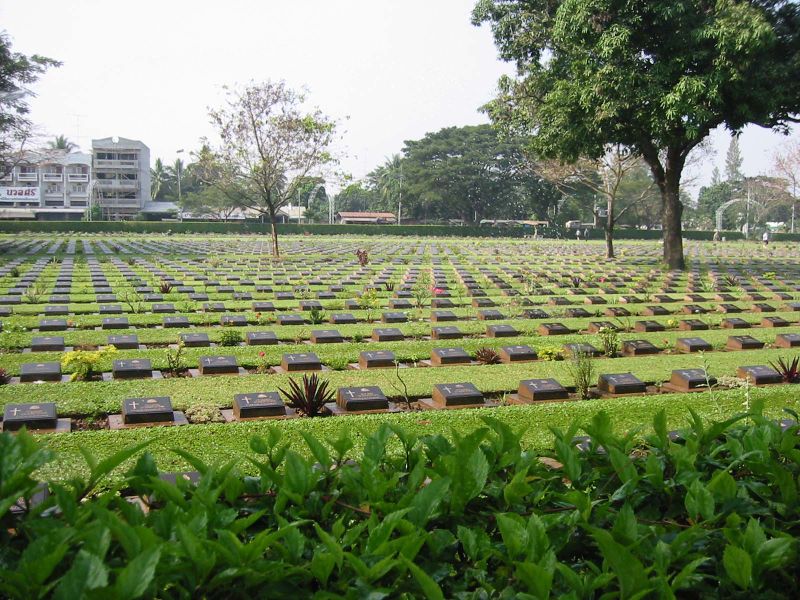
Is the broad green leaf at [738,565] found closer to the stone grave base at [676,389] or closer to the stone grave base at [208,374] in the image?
the stone grave base at [676,389]

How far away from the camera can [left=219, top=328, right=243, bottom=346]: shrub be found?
958 centimetres

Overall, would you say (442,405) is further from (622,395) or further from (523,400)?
(622,395)

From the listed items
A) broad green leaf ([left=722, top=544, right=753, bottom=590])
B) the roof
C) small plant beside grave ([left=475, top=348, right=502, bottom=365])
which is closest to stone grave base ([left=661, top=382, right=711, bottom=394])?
small plant beside grave ([left=475, top=348, right=502, bottom=365])

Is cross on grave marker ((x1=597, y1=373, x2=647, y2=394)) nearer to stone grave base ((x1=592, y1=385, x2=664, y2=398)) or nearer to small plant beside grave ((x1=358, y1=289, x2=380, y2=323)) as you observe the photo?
→ stone grave base ((x1=592, y1=385, x2=664, y2=398))

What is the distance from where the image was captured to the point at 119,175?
6994 cm

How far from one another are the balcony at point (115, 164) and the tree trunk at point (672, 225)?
60131 millimetres

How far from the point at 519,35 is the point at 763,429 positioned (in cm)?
1866

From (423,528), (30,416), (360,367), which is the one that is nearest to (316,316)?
(360,367)

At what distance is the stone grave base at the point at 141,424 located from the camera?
5824 millimetres

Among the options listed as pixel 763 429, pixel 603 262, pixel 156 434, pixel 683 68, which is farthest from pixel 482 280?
pixel 763 429

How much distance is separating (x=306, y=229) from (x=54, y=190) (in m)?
32.7

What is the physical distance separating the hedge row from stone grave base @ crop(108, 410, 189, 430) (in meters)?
46.2

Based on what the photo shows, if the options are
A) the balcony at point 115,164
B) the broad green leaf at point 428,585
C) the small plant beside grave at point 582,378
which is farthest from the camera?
the balcony at point 115,164

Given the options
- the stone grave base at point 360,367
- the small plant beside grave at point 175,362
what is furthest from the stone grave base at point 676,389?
the small plant beside grave at point 175,362
